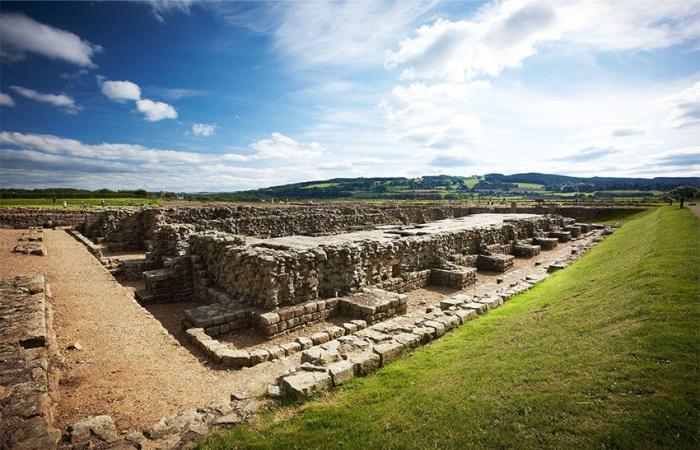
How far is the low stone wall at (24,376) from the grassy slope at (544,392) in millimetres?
2276

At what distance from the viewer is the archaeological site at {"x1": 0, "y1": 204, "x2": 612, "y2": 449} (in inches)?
227

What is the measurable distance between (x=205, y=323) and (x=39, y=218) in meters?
35.0

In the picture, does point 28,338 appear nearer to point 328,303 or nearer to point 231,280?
point 231,280

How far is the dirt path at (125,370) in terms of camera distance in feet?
20.5

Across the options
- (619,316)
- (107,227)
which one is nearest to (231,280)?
(619,316)

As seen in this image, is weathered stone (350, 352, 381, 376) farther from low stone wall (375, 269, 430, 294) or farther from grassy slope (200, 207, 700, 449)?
low stone wall (375, 269, 430, 294)

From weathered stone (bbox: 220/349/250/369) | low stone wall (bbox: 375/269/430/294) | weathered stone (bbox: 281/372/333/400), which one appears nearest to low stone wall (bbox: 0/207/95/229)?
low stone wall (bbox: 375/269/430/294)

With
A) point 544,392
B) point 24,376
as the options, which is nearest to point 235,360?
point 24,376

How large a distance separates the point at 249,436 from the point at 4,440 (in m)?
3.16

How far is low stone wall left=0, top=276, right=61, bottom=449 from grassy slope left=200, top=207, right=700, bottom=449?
2.28 meters

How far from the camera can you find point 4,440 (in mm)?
4340

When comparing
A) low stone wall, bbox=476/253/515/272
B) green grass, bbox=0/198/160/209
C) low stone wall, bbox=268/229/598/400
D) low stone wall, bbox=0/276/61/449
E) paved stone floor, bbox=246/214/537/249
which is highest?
green grass, bbox=0/198/160/209

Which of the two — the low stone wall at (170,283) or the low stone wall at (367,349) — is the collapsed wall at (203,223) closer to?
the low stone wall at (170,283)

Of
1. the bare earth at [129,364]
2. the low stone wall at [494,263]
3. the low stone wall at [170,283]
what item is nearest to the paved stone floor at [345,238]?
the low stone wall at [494,263]
